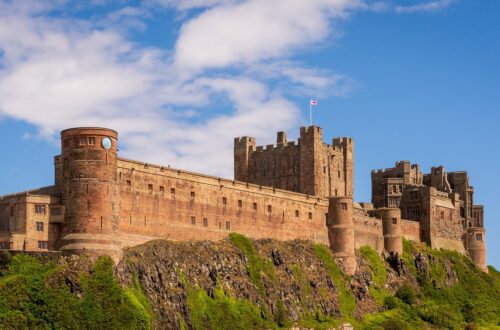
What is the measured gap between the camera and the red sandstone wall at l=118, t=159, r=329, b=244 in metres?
111

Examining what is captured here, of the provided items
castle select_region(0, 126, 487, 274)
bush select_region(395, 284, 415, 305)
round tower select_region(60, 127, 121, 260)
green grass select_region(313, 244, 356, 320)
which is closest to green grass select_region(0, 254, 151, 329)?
round tower select_region(60, 127, 121, 260)

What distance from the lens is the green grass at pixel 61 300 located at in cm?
9369

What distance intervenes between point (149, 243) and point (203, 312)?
9.16 metres

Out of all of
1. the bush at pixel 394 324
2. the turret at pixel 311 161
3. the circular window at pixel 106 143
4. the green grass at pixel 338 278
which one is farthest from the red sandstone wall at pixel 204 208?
the bush at pixel 394 324

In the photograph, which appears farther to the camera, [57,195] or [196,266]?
[196,266]

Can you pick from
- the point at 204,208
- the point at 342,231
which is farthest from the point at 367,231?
the point at 204,208

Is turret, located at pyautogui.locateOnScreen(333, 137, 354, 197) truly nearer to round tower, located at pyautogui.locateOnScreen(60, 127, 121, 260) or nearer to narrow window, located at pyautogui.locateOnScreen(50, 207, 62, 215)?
round tower, located at pyautogui.locateOnScreen(60, 127, 121, 260)

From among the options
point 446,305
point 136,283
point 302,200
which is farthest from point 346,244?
point 136,283

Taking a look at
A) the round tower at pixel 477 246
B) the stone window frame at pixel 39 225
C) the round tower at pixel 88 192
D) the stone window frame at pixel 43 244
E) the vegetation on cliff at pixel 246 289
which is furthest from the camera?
the round tower at pixel 477 246

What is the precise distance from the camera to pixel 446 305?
145250 millimetres

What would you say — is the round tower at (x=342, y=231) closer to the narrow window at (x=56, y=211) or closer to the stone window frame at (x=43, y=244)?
the narrow window at (x=56, y=211)

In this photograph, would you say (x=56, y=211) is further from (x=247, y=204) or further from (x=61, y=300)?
(x=247, y=204)

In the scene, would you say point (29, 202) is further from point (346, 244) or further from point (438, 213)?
point (438, 213)

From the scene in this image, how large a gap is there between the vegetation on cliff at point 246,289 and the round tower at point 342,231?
1601 millimetres
